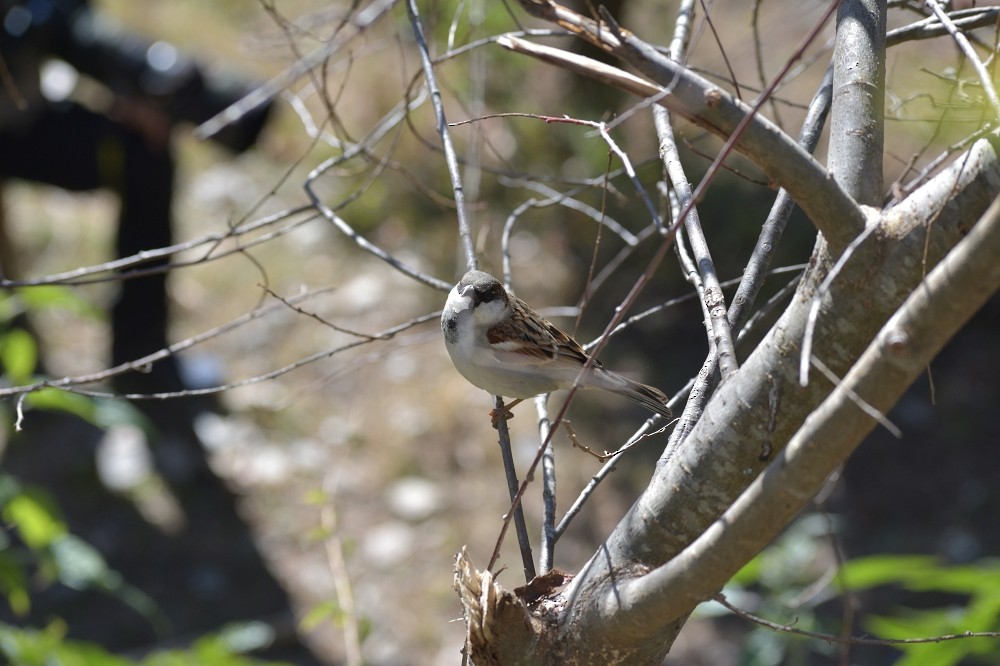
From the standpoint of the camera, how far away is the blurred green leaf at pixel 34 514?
284 cm

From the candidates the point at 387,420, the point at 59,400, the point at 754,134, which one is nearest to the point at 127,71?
the point at 387,420

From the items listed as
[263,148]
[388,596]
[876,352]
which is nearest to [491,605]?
[876,352]

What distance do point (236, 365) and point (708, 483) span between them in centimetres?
538

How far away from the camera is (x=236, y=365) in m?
6.47

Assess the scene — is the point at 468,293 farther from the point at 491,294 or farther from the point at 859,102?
the point at 859,102

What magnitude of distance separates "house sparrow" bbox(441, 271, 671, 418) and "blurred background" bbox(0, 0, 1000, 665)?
1.25 metres

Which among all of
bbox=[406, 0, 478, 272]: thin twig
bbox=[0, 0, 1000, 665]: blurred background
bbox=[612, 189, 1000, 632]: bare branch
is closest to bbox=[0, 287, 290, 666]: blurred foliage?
bbox=[0, 0, 1000, 665]: blurred background

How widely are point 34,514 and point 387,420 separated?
335cm

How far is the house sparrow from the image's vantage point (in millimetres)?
2576

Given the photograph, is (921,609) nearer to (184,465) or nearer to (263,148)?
(184,465)

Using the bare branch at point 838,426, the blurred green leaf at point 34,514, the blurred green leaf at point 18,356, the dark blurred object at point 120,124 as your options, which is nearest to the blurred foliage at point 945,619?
the bare branch at point 838,426

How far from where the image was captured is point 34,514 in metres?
2.84

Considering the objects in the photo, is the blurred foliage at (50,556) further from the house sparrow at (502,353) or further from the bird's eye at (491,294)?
the bird's eye at (491,294)

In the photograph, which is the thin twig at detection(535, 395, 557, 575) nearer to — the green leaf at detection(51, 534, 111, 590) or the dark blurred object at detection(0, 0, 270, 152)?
the green leaf at detection(51, 534, 111, 590)
